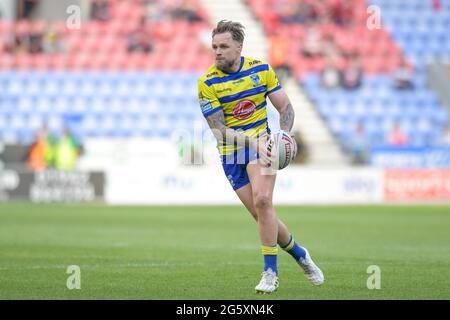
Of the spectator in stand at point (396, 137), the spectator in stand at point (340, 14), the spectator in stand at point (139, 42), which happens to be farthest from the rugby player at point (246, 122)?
the spectator in stand at point (340, 14)

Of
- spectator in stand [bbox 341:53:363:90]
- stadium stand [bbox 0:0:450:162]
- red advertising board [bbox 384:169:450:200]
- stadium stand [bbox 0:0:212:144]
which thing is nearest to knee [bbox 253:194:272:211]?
red advertising board [bbox 384:169:450:200]

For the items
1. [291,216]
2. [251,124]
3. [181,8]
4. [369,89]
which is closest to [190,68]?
[181,8]

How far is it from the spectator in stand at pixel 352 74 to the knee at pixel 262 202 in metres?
22.9

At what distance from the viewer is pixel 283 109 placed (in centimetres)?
871

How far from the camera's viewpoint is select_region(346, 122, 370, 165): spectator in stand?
2678 cm

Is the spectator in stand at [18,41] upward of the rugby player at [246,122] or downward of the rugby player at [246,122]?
upward

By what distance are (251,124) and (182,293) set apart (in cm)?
165

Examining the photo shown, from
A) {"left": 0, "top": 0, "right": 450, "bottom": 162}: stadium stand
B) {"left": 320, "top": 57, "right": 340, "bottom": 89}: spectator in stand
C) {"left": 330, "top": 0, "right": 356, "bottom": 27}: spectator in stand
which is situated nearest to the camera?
{"left": 0, "top": 0, "right": 450, "bottom": 162}: stadium stand

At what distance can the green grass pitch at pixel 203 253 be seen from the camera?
27.6ft

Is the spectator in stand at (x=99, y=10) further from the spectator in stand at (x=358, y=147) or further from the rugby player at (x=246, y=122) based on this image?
the rugby player at (x=246, y=122)

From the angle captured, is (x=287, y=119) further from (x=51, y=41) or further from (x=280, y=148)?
(x=51, y=41)

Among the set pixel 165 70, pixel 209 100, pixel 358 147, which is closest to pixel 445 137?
pixel 358 147

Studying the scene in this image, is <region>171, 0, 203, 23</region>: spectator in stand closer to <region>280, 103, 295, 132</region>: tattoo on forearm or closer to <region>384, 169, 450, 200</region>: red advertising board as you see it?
<region>384, 169, 450, 200</region>: red advertising board

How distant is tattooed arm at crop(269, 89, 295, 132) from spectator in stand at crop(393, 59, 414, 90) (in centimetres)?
2325
